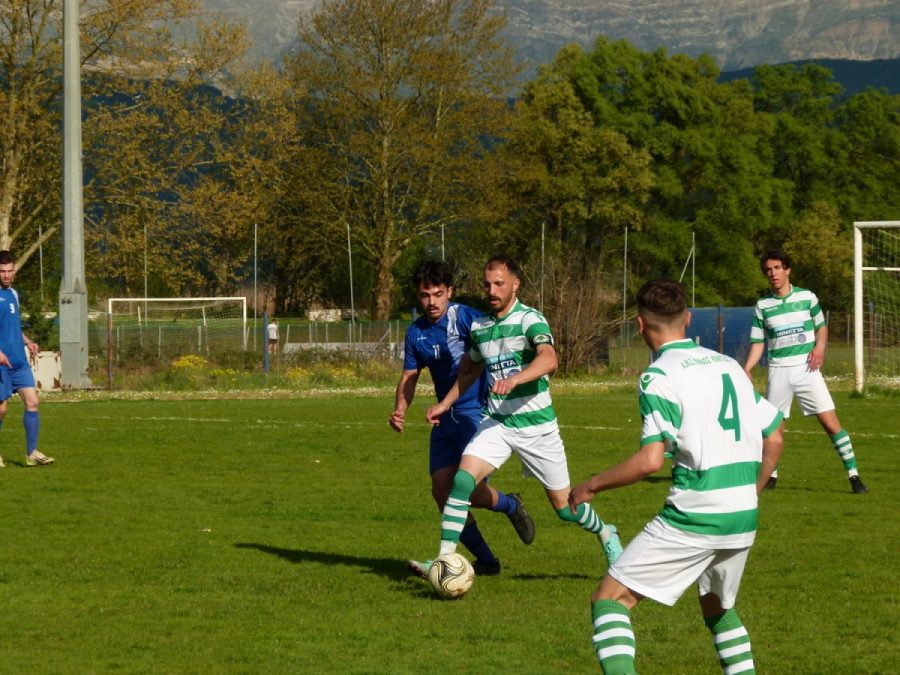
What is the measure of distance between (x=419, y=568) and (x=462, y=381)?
3.86ft

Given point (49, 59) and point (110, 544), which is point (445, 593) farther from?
point (49, 59)

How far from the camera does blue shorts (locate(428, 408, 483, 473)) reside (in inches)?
359

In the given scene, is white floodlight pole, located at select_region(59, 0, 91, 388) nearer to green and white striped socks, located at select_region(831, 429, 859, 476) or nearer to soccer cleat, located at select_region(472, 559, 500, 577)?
green and white striped socks, located at select_region(831, 429, 859, 476)

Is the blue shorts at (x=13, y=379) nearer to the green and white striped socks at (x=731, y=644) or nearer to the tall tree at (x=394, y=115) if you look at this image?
the green and white striped socks at (x=731, y=644)

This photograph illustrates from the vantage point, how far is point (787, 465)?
1560 centimetres

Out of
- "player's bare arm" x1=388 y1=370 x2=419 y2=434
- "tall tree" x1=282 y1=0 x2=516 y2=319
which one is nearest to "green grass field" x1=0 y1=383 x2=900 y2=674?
"player's bare arm" x1=388 y1=370 x2=419 y2=434

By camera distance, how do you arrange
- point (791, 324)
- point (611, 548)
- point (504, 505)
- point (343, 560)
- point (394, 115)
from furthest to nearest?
point (394, 115)
point (791, 324)
point (343, 560)
point (504, 505)
point (611, 548)

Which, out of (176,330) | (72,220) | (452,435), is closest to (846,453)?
(452,435)

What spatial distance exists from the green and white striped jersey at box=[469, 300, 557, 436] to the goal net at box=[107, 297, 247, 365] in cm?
2528

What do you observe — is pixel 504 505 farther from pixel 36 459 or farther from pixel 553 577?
pixel 36 459

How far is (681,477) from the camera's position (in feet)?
18.0

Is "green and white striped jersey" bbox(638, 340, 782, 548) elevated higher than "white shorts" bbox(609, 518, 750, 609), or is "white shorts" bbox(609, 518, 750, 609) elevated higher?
"green and white striped jersey" bbox(638, 340, 782, 548)

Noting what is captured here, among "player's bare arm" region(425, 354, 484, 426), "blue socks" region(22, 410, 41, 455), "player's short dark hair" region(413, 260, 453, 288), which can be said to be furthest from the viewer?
"blue socks" region(22, 410, 41, 455)

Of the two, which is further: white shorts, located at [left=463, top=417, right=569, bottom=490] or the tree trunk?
the tree trunk
